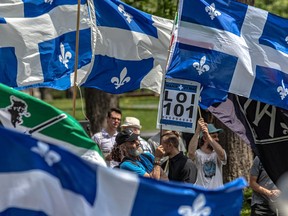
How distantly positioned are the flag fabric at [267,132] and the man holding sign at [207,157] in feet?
1.09

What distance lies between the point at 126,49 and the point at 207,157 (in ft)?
5.23

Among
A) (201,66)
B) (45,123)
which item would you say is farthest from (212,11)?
(45,123)

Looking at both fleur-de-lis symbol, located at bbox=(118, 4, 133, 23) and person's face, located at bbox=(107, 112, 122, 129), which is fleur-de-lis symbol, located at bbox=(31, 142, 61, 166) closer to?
fleur-de-lis symbol, located at bbox=(118, 4, 133, 23)

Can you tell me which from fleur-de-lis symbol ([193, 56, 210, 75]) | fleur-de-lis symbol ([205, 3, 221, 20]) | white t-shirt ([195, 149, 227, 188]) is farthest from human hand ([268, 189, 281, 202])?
fleur-de-lis symbol ([205, 3, 221, 20])

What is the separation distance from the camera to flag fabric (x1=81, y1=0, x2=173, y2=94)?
33.4 ft

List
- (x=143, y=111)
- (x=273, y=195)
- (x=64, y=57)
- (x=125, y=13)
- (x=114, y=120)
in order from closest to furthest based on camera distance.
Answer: (x=273, y=195)
(x=64, y=57)
(x=125, y=13)
(x=114, y=120)
(x=143, y=111)

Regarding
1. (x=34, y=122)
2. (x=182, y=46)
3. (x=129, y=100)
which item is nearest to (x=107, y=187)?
(x=34, y=122)

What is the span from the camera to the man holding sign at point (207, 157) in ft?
31.8

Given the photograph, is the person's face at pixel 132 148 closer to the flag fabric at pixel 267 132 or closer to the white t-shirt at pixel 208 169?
the white t-shirt at pixel 208 169

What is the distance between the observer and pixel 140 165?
870 cm

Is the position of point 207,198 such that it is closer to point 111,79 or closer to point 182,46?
point 182,46

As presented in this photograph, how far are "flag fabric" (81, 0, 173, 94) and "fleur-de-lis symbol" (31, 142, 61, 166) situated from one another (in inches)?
190

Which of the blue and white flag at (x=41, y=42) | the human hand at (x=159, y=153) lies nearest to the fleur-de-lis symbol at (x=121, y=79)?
the blue and white flag at (x=41, y=42)

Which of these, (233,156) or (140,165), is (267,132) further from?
(233,156)
